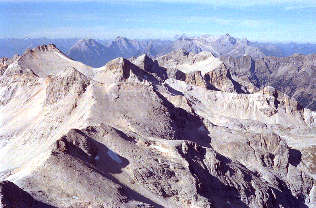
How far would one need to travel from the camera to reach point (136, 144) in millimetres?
43500

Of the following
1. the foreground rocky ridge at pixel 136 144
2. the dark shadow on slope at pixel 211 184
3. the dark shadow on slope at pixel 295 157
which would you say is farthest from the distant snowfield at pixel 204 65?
the dark shadow on slope at pixel 211 184

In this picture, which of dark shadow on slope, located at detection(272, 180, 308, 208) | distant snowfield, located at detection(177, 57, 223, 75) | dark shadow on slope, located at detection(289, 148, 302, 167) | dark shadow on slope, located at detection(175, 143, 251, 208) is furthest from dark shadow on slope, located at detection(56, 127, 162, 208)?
distant snowfield, located at detection(177, 57, 223, 75)

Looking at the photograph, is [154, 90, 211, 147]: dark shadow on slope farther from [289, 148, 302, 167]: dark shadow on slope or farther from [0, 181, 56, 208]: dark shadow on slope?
[0, 181, 56, 208]: dark shadow on slope

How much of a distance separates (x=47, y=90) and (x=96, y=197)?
43.7 meters

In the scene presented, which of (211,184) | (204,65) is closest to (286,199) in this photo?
(211,184)

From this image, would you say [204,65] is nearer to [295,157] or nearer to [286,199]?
[295,157]

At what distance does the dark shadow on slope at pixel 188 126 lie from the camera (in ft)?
204

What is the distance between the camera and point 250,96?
105000mm

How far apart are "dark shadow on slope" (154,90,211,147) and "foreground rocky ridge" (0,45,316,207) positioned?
24 centimetres

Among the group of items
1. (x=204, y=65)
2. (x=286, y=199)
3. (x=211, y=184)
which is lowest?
(x=286, y=199)

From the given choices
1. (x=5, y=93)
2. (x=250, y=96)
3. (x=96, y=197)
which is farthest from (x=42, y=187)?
(x=250, y=96)

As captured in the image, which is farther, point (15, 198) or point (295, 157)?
point (295, 157)

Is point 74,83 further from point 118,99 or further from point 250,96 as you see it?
point 250,96

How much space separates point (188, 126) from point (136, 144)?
24.4 m
